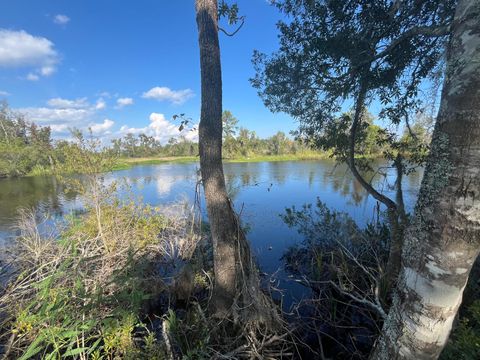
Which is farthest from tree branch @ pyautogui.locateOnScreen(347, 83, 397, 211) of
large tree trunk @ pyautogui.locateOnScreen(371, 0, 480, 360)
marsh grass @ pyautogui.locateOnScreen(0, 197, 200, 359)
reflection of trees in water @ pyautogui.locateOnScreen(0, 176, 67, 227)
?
reflection of trees in water @ pyautogui.locateOnScreen(0, 176, 67, 227)

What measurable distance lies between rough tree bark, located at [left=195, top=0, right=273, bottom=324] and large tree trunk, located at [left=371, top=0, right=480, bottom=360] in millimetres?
2114

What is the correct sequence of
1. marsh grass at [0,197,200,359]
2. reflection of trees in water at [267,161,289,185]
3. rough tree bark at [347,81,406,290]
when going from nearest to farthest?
marsh grass at [0,197,200,359], rough tree bark at [347,81,406,290], reflection of trees in water at [267,161,289,185]

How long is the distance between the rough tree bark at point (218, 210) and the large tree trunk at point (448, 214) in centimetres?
211

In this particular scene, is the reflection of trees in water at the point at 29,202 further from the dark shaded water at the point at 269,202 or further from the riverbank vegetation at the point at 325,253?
the riverbank vegetation at the point at 325,253

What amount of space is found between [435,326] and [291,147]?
53.6 metres

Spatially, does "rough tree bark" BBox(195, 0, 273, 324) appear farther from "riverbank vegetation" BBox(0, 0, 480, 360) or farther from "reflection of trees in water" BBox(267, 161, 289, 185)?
"reflection of trees in water" BBox(267, 161, 289, 185)

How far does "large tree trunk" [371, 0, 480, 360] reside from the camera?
1.00m

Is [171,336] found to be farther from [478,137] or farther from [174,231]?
[174,231]

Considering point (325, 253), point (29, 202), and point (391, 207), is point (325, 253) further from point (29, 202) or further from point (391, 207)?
point (29, 202)

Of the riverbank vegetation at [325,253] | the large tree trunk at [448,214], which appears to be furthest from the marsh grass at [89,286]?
the large tree trunk at [448,214]

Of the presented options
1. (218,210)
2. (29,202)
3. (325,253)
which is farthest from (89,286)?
(29,202)

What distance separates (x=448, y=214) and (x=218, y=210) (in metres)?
2.37

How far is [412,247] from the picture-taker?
4.05 ft

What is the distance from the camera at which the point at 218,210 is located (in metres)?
3.09
